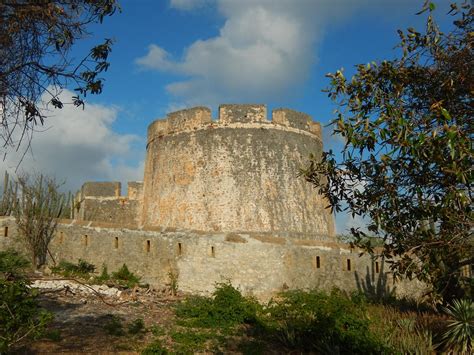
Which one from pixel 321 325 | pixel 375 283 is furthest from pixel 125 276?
pixel 375 283

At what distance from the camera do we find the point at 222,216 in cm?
1788

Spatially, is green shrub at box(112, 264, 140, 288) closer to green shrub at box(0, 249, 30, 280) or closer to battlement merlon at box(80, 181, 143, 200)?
green shrub at box(0, 249, 30, 280)

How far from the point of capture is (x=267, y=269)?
14750mm

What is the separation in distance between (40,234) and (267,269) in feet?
22.3

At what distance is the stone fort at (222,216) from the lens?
1481 centimetres

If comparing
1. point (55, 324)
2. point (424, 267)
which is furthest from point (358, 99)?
point (55, 324)

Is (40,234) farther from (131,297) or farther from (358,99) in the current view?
(358,99)

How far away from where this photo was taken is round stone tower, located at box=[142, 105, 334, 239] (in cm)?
1802

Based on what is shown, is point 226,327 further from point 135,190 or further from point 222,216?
point 135,190

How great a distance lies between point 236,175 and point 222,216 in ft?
5.25

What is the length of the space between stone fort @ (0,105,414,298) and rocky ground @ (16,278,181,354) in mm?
1687

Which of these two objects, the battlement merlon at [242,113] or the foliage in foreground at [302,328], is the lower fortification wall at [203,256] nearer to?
the foliage in foreground at [302,328]

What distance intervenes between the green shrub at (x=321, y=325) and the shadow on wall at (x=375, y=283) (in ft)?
6.74

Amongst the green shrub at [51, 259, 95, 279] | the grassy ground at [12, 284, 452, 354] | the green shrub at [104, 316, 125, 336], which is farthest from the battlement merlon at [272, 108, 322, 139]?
the green shrub at [104, 316, 125, 336]
